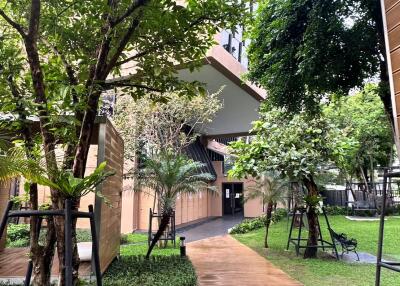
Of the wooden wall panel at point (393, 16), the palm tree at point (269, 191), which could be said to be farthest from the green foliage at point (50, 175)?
the palm tree at point (269, 191)

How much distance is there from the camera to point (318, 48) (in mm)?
5191

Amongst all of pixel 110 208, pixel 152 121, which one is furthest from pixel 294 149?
pixel 152 121

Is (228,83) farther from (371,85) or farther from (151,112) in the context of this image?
(371,85)

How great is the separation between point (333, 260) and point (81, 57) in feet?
26.2

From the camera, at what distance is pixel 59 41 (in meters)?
4.35

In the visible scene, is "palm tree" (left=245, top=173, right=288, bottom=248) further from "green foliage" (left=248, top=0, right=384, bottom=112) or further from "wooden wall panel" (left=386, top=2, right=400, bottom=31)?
"wooden wall panel" (left=386, top=2, right=400, bottom=31)

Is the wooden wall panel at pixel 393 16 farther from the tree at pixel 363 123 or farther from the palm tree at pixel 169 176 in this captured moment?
the tree at pixel 363 123

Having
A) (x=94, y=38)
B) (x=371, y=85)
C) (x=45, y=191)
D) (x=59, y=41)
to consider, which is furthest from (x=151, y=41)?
(x=45, y=191)

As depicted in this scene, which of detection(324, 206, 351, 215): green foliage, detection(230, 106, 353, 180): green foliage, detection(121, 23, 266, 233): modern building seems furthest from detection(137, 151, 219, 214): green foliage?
detection(324, 206, 351, 215): green foliage

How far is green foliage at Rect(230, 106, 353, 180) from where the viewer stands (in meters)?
9.40

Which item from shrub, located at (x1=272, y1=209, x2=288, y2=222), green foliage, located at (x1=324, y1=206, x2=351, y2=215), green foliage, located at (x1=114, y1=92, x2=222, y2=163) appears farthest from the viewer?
green foliage, located at (x1=324, y1=206, x2=351, y2=215)

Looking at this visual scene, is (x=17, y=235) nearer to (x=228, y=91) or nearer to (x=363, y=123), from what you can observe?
(x=228, y=91)

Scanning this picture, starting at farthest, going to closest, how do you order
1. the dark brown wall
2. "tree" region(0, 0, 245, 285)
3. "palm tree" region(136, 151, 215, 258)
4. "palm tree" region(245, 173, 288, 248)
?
"palm tree" region(245, 173, 288, 248), "palm tree" region(136, 151, 215, 258), "tree" region(0, 0, 245, 285), the dark brown wall

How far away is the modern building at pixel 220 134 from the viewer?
14.8 meters
